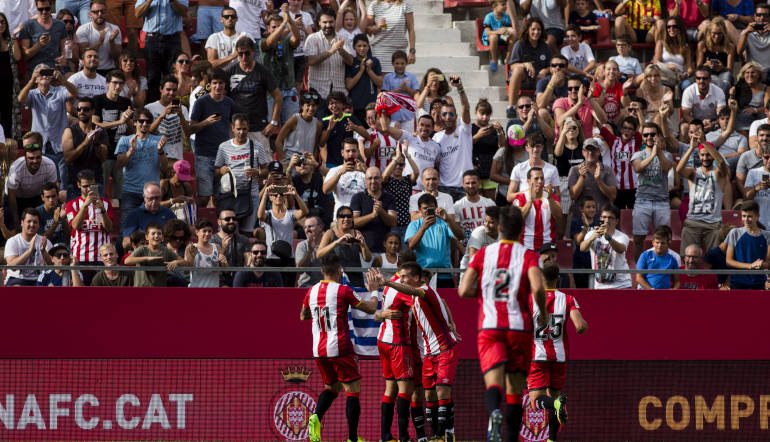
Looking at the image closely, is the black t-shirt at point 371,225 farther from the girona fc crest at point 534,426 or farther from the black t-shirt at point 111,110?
the black t-shirt at point 111,110

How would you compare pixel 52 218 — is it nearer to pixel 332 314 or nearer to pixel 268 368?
pixel 268 368

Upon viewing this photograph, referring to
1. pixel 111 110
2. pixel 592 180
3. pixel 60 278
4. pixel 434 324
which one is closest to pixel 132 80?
pixel 111 110

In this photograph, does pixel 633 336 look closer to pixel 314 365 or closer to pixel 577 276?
pixel 577 276

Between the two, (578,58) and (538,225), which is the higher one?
(578,58)

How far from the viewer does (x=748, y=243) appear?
1472 cm

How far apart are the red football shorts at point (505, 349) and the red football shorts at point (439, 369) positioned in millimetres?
2094

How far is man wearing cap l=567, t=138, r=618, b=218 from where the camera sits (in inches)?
619

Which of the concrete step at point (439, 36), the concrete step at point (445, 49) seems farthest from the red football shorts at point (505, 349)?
the concrete step at point (439, 36)

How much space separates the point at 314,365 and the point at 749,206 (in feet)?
18.9

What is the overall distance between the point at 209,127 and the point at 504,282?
7.22m

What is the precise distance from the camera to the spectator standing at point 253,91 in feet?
54.9

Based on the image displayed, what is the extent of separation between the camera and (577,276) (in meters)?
13.7

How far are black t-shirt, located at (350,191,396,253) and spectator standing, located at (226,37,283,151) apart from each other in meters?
2.52

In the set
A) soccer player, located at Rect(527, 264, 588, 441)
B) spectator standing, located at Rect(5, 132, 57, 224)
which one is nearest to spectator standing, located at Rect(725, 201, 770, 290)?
soccer player, located at Rect(527, 264, 588, 441)
